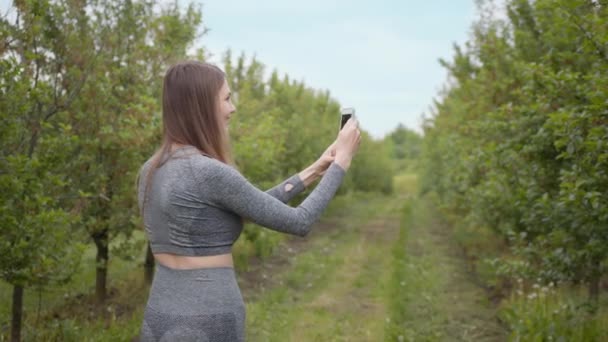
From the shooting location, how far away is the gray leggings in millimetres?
2092

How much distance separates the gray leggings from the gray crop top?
0.30 feet

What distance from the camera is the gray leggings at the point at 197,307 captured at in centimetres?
209

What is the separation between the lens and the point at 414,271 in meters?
12.6

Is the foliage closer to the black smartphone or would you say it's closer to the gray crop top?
the black smartphone

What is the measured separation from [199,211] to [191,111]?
0.36 metres

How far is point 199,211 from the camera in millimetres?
2090

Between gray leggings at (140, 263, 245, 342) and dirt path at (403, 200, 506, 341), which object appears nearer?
gray leggings at (140, 263, 245, 342)

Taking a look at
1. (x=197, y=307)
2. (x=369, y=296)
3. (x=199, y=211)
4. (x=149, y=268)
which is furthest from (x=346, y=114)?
(x=369, y=296)

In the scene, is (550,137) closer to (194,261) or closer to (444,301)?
(194,261)

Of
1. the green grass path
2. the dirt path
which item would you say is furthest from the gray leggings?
the dirt path

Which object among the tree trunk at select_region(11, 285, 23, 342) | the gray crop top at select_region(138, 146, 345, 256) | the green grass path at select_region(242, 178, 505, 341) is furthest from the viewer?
the green grass path at select_region(242, 178, 505, 341)

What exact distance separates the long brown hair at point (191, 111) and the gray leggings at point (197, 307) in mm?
388

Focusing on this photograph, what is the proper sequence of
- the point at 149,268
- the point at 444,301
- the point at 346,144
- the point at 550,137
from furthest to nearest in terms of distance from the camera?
the point at 444,301 < the point at 149,268 < the point at 550,137 < the point at 346,144

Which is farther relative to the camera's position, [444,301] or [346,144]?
[444,301]
